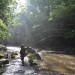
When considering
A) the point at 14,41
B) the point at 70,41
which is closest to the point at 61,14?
the point at 70,41

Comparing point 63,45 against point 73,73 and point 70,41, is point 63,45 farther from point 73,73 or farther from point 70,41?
point 73,73

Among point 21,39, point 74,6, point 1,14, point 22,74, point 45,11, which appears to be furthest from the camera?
point 21,39

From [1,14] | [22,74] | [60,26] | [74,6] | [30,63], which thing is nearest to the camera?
[22,74]

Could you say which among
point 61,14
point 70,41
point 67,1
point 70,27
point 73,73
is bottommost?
point 73,73

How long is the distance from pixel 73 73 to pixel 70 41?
22724 mm

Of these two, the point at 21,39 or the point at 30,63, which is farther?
the point at 21,39

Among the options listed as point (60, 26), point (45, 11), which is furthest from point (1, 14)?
point (45, 11)

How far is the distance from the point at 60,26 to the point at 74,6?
12177 millimetres

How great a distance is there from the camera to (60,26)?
45000 millimetres

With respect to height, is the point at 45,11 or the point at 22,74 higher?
the point at 45,11

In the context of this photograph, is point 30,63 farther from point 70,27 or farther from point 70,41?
point 70,27

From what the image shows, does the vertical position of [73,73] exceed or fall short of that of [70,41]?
it falls short

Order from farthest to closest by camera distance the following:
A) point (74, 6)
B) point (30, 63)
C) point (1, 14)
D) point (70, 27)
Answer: point (70, 27), point (74, 6), point (1, 14), point (30, 63)

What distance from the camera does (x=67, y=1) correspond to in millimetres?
37031
